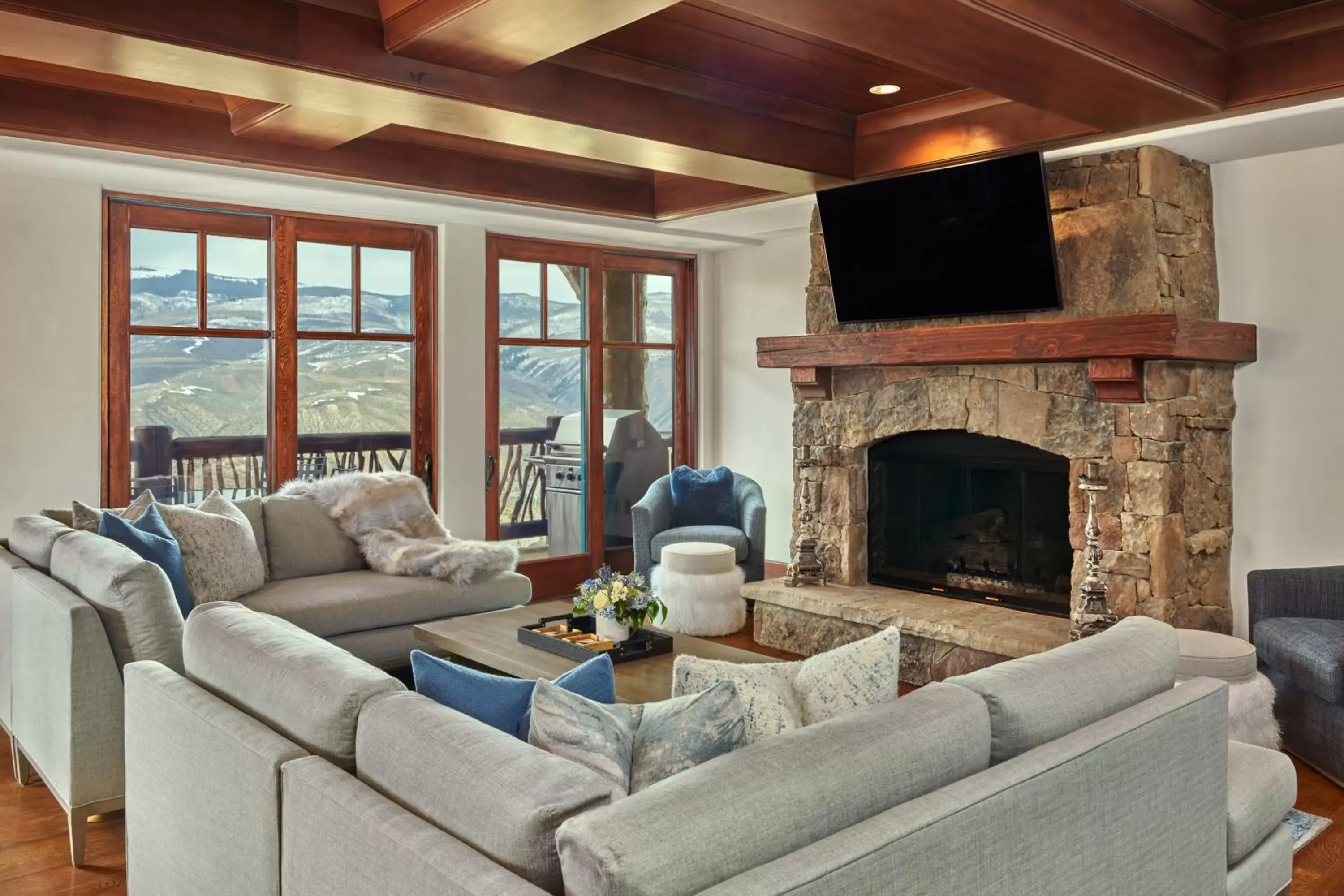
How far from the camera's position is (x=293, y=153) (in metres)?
4.53

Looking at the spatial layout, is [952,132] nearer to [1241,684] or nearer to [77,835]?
[1241,684]

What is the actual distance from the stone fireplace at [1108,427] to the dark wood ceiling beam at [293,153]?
1.75m

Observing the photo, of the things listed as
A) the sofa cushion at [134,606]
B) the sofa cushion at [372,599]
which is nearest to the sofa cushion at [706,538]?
the sofa cushion at [372,599]

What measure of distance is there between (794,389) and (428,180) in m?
2.14

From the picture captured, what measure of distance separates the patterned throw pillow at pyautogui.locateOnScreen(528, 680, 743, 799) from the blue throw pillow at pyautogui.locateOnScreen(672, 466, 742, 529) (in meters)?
4.52

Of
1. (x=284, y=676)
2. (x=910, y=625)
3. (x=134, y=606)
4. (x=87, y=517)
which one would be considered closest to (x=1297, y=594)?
(x=910, y=625)

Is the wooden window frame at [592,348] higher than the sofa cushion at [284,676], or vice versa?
the wooden window frame at [592,348]

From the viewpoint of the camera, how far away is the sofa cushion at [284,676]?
190 centimetres

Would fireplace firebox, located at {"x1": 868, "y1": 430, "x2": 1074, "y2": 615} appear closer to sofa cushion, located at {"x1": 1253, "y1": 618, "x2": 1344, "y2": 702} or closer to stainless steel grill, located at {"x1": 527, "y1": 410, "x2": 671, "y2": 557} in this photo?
sofa cushion, located at {"x1": 1253, "y1": 618, "x2": 1344, "y2": 702}

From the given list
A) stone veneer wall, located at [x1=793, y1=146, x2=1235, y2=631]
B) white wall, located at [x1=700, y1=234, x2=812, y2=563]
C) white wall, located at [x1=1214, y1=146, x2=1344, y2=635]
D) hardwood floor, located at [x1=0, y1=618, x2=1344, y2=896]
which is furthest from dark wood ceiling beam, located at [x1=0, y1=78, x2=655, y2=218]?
white wall, located at [x1=1214, y1=146, x2=1344, y2=635]

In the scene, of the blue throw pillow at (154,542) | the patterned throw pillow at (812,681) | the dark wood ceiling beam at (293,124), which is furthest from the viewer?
the dark wood ceiling beam at (293,124)

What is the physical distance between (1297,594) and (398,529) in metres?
3.82

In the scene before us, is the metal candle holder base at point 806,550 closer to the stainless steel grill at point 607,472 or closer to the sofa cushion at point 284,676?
the stainless steel grill at point 607,472

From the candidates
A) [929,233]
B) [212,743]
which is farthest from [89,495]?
[929,233]
